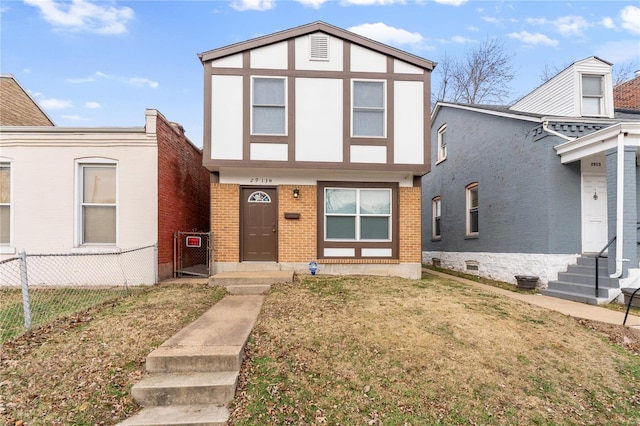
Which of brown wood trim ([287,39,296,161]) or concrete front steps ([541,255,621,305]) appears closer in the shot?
concrete front steps ([541,255,621,305])

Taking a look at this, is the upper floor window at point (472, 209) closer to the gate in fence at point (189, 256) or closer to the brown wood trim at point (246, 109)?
the brown wood trim at point (246, 109)

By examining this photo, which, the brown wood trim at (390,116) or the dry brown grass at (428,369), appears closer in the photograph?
the dry brown grass at (428,369)

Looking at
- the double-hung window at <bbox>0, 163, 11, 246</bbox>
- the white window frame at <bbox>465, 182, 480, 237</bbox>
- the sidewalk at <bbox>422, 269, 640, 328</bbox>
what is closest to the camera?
the sidewalk at <bbox>422, 269, 640, 328</bbox>

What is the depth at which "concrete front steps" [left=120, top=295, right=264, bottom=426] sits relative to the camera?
124 inches

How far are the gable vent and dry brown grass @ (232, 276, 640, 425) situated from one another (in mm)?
6505

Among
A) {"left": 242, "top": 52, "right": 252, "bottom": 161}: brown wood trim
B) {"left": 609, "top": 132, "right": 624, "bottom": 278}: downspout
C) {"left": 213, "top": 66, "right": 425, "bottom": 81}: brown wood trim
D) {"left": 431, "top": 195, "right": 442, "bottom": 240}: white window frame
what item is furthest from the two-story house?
{"left": 242, "top": 52, "right": 252, "bottom": 161}: brown wood trim

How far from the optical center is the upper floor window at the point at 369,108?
8.67m

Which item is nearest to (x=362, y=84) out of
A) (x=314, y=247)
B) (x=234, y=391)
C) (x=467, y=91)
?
(x=314, y=247)

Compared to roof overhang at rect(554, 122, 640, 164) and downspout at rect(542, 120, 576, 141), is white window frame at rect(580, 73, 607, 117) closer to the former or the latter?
downspout at rect(542, 120, 576, 141)

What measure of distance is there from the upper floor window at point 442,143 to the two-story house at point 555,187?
1494 millimetres

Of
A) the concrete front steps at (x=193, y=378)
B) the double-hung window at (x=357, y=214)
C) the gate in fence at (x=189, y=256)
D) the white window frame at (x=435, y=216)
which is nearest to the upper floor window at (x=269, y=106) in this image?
the double-hung window at (x=357, y=214)

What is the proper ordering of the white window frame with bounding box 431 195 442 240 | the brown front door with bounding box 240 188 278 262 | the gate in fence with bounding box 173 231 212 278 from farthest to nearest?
the white window frame with bounding box 431 195 442 240
the gate in fence with bounding box 173 231 212 278
the brown front door with bounding box 240 188 278 262

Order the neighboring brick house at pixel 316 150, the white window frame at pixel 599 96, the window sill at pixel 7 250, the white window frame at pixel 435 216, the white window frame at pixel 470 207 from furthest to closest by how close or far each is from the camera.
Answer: the white window frame at pixel 435 216 → the white window frame at pixel 470 207 → the white window frame at pixel 599 96 → the neighboring brick house at pixel 316 150 → the window sill at pixel 7 250

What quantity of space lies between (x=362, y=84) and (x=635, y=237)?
7.40m
